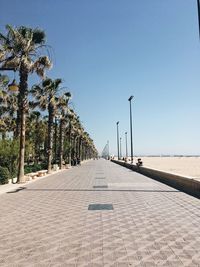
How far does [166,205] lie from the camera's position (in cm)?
1298

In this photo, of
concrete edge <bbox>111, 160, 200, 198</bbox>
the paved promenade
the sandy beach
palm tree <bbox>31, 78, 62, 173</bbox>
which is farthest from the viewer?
palm tree <bbox>31, 78, 62, 173</bbox>

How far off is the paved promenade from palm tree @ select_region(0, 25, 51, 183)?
11730mm

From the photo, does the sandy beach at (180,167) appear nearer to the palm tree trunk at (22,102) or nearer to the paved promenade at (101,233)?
the palm tree trunk at (22,102)

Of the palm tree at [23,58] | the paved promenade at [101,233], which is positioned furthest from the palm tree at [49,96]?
the paved promenade at [101,233]

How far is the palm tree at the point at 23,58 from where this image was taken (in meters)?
24.4

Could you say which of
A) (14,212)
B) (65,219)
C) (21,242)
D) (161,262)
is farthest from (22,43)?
(161,262)

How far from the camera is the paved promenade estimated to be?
6.31 m

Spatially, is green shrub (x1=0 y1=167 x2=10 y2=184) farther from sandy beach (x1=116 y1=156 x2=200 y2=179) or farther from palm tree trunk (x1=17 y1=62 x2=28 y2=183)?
sandy beach (x1=116 y1=156 x2=200 y2=179)

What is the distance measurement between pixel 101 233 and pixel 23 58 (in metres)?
18.4

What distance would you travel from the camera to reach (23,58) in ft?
80.2

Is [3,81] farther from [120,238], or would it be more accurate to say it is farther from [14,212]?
[120,238]

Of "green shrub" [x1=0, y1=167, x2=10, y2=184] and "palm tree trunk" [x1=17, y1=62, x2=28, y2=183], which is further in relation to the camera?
"palm tree trunk" [x1=17, y1=62, x2=28, y2=183]

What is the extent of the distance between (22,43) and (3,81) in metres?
10.6

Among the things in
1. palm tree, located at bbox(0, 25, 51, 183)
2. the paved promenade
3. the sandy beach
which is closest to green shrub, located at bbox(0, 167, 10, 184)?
palm tree, located at bbox(0, 25, 51, 183)
